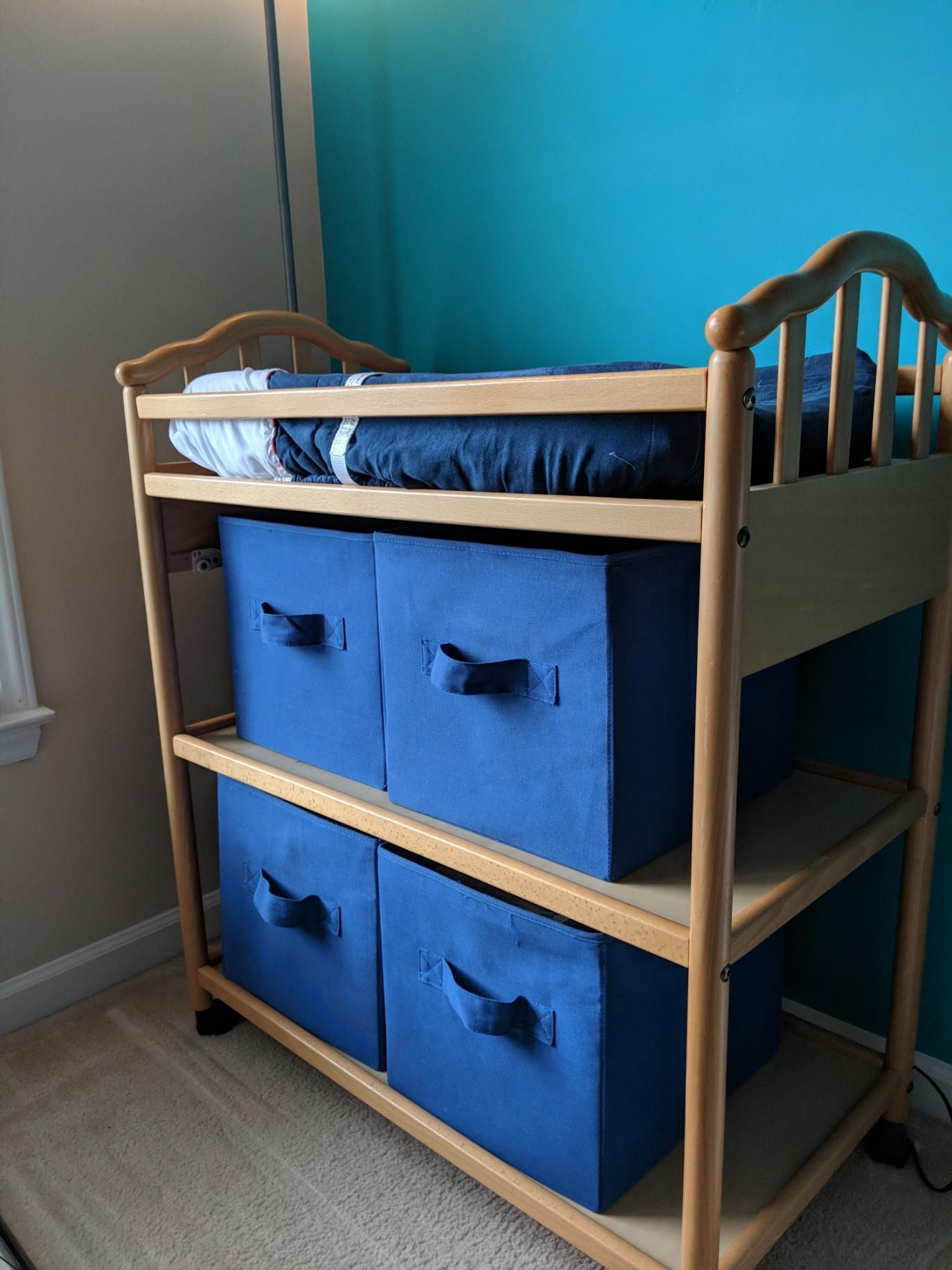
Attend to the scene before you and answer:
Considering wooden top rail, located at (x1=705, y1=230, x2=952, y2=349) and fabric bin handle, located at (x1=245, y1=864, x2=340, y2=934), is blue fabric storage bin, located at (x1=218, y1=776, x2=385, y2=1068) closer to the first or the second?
fabric bin handle, located at (x1=245, y1=864, x2=340, y2=934)

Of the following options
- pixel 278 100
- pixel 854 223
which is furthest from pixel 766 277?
pixel 278 100

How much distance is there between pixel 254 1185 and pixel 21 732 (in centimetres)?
75

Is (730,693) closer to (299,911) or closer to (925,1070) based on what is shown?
(299,911)

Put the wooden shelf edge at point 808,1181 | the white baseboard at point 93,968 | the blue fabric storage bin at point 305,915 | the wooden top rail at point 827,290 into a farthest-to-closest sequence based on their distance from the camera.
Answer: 1. the white baseboard at point 93,968
2. the blue fabric storage bin at point 305,915
3. the wooden shelf edge at point 808,1181
4. the wooden top rail at point 827,290

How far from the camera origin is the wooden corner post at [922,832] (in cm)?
112

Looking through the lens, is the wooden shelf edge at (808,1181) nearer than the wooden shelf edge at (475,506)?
No

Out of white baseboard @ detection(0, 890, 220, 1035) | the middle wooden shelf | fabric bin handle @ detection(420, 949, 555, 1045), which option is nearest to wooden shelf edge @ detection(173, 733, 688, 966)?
the middle wooden shelf

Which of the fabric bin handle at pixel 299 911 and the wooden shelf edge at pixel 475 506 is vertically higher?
the wooden shelf edge at pixel 475 506

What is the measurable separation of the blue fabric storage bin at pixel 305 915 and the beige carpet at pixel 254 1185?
5.2 inches

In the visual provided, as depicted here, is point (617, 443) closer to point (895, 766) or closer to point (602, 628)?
point (602, 628)

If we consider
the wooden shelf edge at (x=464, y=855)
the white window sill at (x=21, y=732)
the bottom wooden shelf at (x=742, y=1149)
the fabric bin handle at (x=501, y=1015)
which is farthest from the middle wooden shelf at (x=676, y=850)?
the white window sill at (x=21, y=732)

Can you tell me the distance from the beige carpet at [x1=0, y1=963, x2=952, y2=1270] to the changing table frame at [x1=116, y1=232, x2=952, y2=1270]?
0.09 m

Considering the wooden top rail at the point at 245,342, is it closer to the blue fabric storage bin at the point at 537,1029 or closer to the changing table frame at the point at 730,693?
the changing table frame at the point at 730,693

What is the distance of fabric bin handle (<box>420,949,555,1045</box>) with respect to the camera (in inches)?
39.9
